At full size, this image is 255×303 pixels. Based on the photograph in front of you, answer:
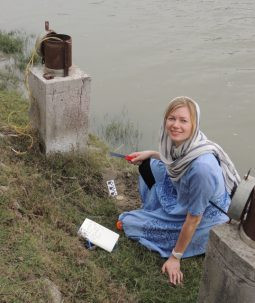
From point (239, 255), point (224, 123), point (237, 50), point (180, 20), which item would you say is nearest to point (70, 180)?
point (239, 255)

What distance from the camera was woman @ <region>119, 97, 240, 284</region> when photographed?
287 cm

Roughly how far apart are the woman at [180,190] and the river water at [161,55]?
211cm

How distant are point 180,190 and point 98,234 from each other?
682mm

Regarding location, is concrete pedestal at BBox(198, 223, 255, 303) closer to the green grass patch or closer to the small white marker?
the small white marker

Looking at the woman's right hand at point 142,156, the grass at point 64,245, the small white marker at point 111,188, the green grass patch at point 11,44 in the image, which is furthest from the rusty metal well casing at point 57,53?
the green grass patch at point 11,44

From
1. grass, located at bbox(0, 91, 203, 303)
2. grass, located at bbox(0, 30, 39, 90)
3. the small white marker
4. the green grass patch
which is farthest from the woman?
the green grass patch

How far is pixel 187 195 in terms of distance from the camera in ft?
10.2

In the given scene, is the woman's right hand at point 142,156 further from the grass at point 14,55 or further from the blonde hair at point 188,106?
the grass at point 14,55

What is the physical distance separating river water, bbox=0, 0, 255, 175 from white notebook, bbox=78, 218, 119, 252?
252 cm

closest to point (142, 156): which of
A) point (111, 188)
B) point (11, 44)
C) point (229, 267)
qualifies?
point (111, 188)

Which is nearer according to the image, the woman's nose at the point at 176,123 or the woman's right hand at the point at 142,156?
the woman's nose at the point at 176,123

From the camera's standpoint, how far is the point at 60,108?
3748 mm

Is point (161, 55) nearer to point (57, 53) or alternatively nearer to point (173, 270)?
point (57, 53)

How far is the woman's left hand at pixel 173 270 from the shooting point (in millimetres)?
3067
